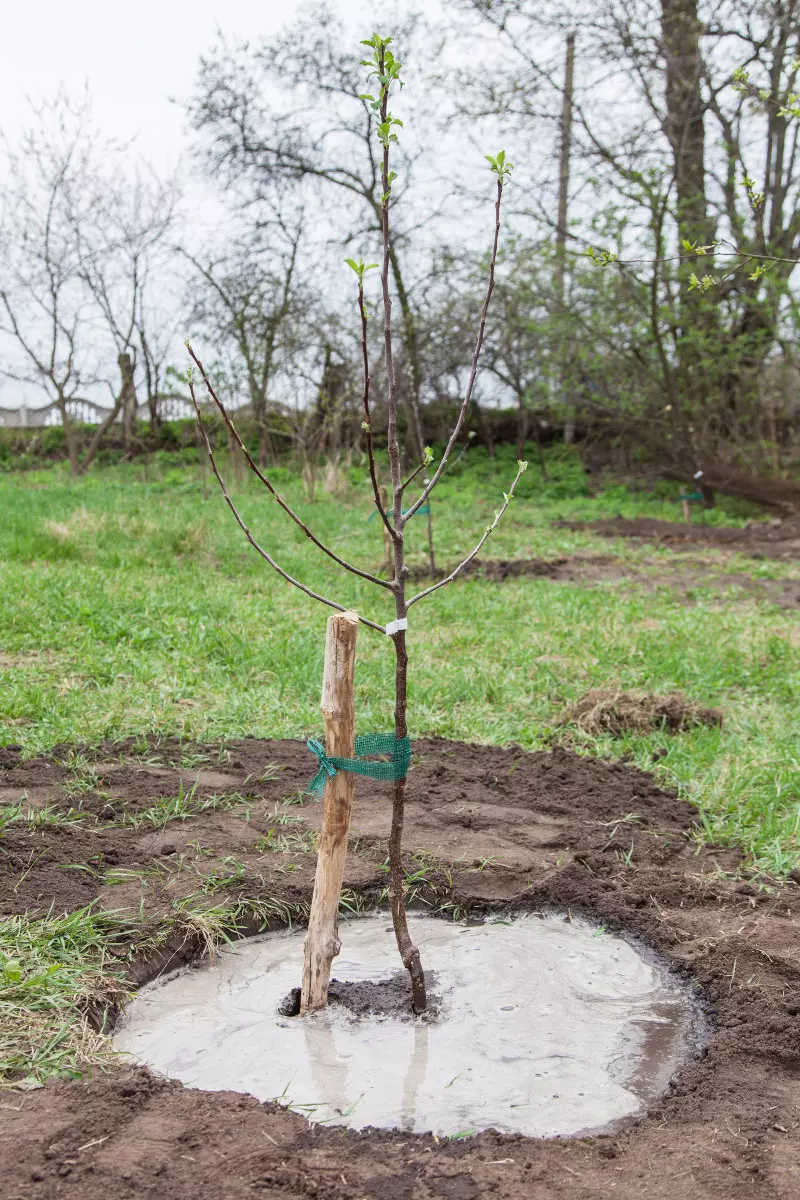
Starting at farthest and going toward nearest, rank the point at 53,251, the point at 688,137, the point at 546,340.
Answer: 1. the point at 53,251
2. the point at 546,340
3. the point at 688,137

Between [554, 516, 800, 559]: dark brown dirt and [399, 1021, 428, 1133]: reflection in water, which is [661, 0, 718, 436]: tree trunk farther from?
[399, 1021, 428, 1133]: reflection in water

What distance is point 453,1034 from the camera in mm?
2750

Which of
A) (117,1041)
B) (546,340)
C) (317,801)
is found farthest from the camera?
(546,340)

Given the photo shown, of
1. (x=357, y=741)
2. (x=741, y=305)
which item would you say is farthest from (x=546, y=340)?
(x=357, y=741)

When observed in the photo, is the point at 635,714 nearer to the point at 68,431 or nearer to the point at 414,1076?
the point at 414,1076

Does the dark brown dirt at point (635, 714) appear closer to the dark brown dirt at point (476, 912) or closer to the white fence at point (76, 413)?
the dark brown dirt at point (476, 912)

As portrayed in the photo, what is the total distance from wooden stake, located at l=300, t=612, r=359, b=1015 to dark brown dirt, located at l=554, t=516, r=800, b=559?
9.17 metres

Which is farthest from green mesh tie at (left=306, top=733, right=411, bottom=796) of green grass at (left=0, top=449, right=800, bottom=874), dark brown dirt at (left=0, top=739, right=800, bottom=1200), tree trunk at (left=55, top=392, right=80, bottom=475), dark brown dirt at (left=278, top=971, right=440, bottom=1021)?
tree trunk at (left=55, top=392, right=80, bottom=475)

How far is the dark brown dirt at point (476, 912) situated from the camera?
6.64 feet

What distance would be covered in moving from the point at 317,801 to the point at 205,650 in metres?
2.18

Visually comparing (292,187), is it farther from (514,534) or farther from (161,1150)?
(161,1150)

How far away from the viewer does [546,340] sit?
16.5 metres

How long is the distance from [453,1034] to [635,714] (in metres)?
2.67

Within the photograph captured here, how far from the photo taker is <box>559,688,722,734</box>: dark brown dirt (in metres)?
5.12
